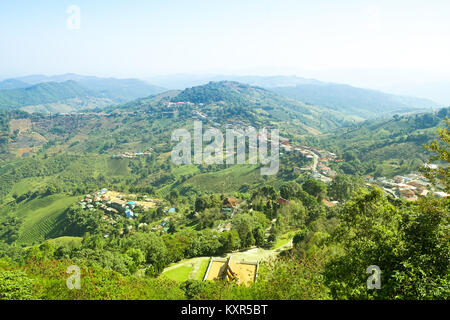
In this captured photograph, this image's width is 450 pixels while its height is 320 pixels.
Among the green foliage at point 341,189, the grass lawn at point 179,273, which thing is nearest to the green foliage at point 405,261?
the grass lawn at point 179,273

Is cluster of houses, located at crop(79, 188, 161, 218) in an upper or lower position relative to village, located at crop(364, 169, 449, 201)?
lower

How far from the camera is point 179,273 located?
20375 mm

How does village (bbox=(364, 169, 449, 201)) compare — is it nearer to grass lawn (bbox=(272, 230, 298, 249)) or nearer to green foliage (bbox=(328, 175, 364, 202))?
green foliage (bbox=(328, 175, 364, 202))

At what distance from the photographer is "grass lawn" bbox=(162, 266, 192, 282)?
19581 millimetres

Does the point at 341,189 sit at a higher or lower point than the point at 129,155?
higher

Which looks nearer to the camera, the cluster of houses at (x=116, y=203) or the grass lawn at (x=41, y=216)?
the grass lawn at (x=41, y=216)

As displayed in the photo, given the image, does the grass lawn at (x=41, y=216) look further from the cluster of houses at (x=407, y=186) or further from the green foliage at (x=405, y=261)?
the cluster of houses at (x=407, y=186)

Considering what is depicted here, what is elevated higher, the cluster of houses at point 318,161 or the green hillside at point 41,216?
the cluster of houses at point 318,161

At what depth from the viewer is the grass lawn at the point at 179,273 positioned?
19581mm

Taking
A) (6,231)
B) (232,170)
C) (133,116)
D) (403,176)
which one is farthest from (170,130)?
(403,176)

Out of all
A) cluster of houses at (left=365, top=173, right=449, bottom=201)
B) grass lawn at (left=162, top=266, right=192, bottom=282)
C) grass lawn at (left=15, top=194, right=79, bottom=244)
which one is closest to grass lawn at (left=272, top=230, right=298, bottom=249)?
grass lawn at (left=162, top=266, right=192, bottom=282)

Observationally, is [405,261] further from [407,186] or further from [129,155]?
[129,155]

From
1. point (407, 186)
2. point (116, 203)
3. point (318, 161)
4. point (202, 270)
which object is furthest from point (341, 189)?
point (116, 203)
